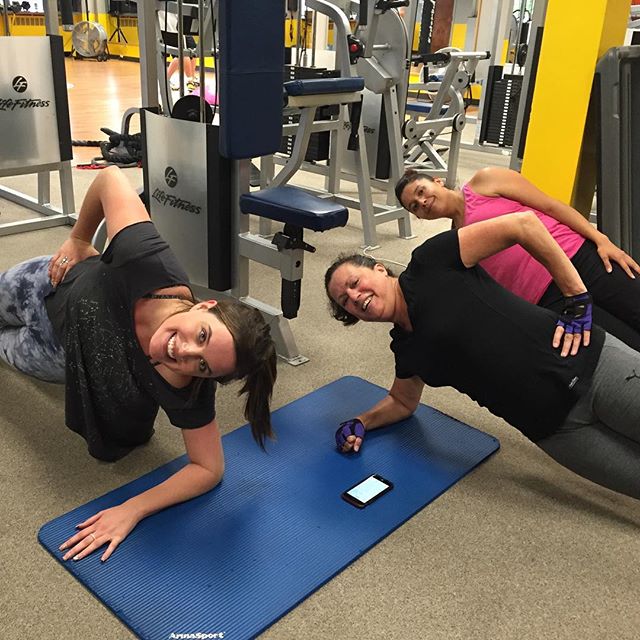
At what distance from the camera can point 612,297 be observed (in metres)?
2.18

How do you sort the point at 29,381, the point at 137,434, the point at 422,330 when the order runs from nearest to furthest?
the point at 422,330, the point at 137,434, the point at 29,381

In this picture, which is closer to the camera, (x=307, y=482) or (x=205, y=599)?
(x=205, y=599)

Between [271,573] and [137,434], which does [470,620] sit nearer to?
[271,573]

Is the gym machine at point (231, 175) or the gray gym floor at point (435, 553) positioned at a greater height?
the gym machine at point (231, 175)

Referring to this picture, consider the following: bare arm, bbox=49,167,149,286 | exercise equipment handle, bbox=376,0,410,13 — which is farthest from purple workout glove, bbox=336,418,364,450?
exercise equipment handle, bbox=376,0,410,13

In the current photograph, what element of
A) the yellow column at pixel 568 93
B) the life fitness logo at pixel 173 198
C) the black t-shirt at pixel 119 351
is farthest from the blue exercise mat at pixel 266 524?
the yellow column at pixel 568 93

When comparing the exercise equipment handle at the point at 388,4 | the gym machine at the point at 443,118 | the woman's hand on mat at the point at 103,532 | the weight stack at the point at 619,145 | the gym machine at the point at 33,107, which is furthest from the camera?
the gym machine at the point at 443,118

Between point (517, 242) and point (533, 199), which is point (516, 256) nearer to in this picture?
point (533, 199)

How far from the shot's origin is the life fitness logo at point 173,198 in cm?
256

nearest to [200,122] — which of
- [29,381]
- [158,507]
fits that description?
[29,381]

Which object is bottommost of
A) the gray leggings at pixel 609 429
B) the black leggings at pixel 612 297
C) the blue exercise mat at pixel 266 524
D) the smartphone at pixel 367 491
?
the blue exercise mat at pixel 266 524

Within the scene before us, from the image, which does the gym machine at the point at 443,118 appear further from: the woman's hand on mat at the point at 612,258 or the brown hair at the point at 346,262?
the brown hair at the point at 346,262

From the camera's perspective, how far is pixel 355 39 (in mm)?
3814

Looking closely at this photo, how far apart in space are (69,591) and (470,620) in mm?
911
